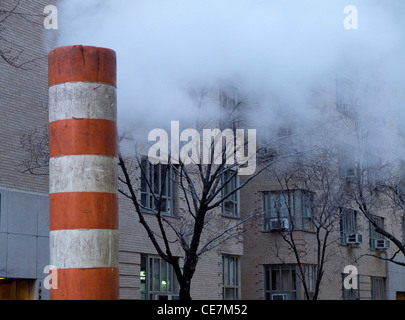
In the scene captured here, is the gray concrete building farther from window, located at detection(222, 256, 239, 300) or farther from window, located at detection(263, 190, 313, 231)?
window, located at detection(263, 190, 313, 231)

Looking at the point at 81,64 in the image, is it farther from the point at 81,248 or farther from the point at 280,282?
the point at 280,282

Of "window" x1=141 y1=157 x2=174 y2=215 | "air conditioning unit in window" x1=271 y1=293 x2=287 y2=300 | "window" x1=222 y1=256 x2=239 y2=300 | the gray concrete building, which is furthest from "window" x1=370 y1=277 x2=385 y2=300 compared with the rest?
the gray concrete building

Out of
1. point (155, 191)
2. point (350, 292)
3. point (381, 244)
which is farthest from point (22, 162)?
point (381, 244)

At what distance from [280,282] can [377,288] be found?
7262 millimetres

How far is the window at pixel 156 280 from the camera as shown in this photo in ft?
69.4

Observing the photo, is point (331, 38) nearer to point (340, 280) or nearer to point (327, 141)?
point (327, 141)

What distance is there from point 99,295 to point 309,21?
564cm

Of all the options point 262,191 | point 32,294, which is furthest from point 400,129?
point 262,191

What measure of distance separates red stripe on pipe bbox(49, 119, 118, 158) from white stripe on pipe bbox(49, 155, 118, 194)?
1.5 inches

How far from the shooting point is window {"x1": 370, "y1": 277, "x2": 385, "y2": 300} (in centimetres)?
3347

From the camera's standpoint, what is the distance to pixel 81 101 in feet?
16.2

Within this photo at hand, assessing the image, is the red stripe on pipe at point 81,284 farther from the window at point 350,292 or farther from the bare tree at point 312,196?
the window at point 350,292

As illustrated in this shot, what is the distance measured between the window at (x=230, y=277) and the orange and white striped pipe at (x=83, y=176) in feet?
67.8

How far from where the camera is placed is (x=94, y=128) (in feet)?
16.1
